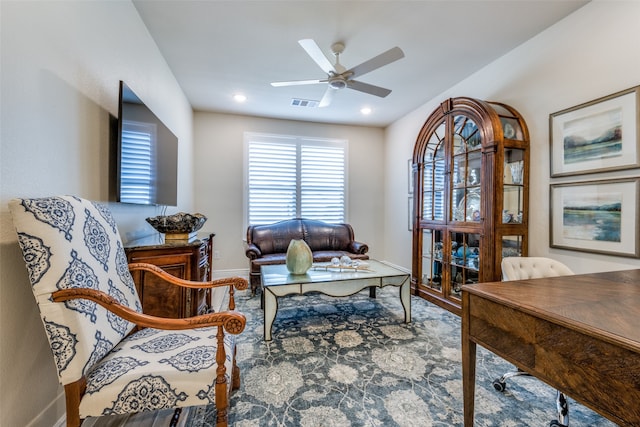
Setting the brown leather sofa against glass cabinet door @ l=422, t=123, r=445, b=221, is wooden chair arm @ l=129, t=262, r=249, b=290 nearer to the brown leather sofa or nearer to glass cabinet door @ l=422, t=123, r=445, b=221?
the brown leather sofa

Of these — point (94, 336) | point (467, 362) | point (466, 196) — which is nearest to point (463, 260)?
point (466, 196)

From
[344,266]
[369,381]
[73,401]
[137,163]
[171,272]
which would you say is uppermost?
[137,163]

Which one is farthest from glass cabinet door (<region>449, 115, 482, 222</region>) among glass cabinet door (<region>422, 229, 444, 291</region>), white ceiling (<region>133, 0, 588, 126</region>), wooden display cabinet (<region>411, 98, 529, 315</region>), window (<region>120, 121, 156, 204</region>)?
window (<region>120, 121, 156, 204</region>)

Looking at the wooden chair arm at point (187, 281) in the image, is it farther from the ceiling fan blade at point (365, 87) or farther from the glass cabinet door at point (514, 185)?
the glass cabinet door at point (514, 185)

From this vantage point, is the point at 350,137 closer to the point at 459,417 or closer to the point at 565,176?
the point at 565,176

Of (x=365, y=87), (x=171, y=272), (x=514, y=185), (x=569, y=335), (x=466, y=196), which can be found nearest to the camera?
(x=569, y=335)

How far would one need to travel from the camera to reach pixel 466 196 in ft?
9.50

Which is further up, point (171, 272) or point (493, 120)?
point (493, 120)

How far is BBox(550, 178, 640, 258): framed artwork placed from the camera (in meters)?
1.88

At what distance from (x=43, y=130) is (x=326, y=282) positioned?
2103 mm

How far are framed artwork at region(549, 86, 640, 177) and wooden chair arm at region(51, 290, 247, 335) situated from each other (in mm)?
2764

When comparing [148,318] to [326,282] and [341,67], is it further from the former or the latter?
[341,67]

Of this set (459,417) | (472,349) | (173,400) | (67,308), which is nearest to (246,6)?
(67,308)

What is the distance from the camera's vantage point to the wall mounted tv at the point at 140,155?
1796mm
